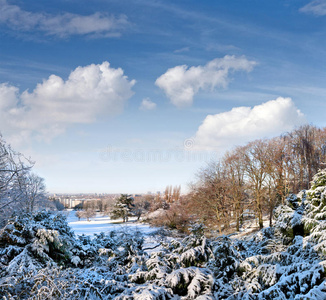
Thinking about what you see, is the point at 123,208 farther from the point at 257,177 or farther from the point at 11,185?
the point at 11,185


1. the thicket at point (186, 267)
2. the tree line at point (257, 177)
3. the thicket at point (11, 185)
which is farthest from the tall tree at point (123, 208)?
the thicket at point (186, 267)

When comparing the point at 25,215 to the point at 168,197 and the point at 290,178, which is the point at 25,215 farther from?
the point at 168,197

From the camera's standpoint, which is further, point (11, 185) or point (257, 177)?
point (257, 177)

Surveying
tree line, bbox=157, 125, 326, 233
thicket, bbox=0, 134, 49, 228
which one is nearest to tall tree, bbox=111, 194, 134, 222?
tree line, bbox=157, 125, 326, 233

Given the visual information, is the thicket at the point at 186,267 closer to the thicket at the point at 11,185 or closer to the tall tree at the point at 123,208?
the thicket at the point at 11,185

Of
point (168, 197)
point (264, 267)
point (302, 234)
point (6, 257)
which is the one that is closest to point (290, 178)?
point (302, 234)

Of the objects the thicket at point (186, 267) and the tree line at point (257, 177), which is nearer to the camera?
the thicket at point (186, 267)

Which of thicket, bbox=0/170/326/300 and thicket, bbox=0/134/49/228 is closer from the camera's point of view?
thicket, bbox=0/170/326/300

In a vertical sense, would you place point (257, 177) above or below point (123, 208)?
above

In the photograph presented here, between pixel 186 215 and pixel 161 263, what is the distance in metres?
21.7

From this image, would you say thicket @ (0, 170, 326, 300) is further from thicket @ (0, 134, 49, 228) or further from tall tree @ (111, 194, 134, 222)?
tall tree @ (111, 194, 134, 222)

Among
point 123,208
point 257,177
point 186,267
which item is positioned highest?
point 257,177

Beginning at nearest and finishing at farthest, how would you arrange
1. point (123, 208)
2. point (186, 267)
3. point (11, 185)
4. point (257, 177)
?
point (186, 267) < point (11, 185) < point (257, 177) < point (123, 208)

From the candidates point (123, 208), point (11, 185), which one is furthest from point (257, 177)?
point (123, 208)
